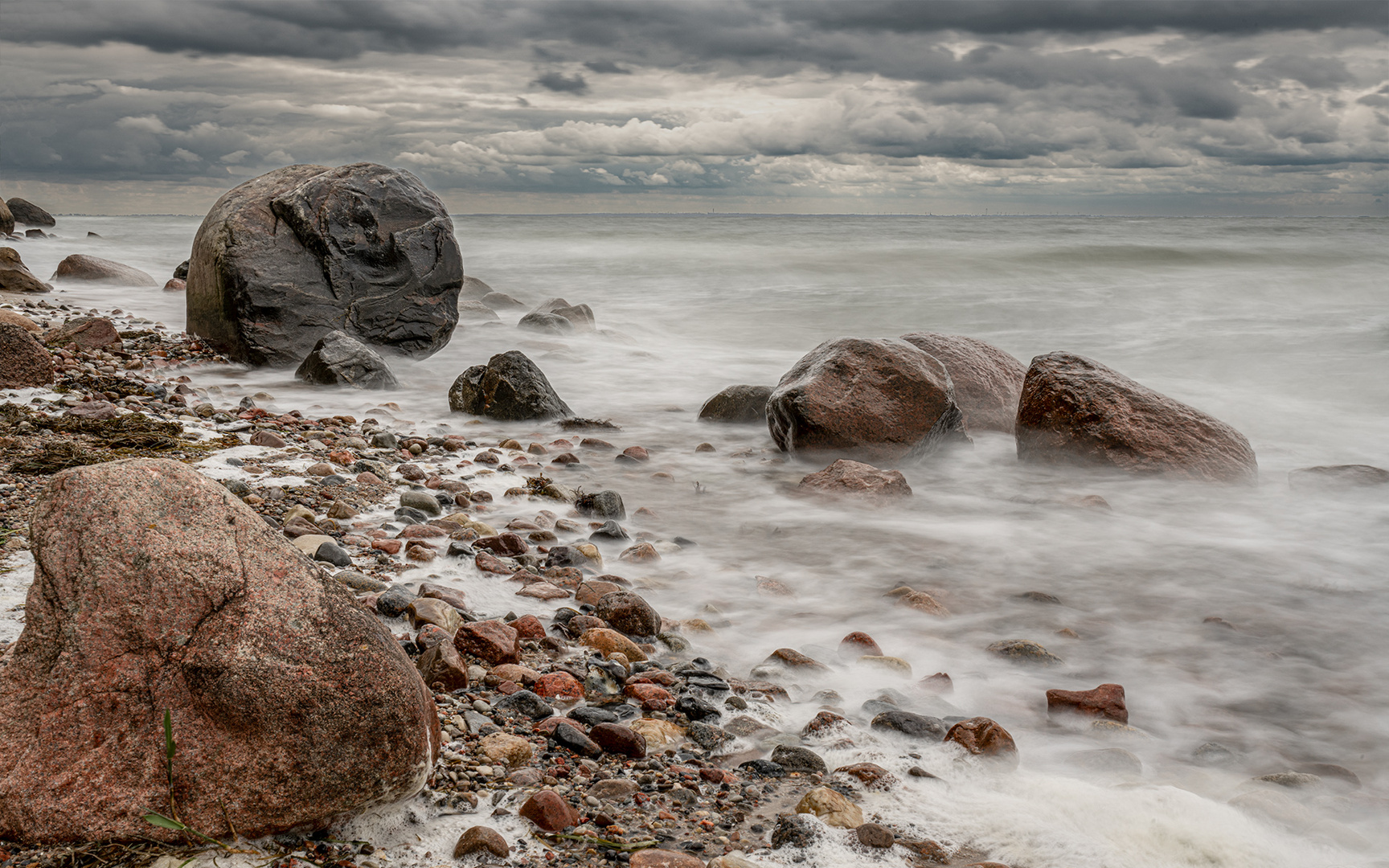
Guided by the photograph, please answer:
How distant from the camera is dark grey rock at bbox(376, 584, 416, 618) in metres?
2.95

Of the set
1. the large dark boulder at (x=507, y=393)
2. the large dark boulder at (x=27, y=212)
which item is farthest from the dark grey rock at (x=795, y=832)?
the large dark boulder at (x=27, y=212)

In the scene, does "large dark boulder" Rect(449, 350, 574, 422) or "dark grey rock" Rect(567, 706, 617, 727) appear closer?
"dark grey rock" Rect(567, 706, 617, 727)

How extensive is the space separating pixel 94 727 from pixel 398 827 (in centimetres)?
61

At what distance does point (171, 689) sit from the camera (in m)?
1.74

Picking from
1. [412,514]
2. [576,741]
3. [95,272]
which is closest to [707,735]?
[576,741]

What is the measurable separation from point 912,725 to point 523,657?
48.4 inches

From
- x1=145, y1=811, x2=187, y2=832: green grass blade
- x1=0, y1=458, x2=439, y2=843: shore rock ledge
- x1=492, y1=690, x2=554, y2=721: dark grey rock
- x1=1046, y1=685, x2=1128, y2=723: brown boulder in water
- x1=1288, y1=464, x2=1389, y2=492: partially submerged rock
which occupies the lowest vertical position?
x1=1046, y1=685, x2=1128, y2=723: brown boulder in water

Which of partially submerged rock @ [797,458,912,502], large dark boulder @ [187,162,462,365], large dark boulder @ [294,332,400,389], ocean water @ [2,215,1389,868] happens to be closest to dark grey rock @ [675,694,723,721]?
ocean water @ [2,215,1389,868]

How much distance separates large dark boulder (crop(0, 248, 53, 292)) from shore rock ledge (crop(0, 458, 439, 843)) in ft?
36.6

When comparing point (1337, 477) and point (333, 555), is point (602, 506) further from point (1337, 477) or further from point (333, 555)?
point (1337, 477)

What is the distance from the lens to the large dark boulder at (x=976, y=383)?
6992 millimetres

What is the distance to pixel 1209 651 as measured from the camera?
3.57m

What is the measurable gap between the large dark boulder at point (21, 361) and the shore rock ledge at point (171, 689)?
4345 mm

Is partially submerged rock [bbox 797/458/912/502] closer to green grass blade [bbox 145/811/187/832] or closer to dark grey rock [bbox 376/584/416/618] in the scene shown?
dark grey rock [bbox 376/584/416/618]
